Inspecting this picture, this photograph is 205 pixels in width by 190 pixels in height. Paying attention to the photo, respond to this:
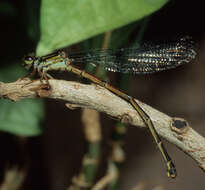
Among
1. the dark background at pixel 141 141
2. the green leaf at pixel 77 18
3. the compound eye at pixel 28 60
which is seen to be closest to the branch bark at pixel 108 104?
the green leaf at pixel 77 18

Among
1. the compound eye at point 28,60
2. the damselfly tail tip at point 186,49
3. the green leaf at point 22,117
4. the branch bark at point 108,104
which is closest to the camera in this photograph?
the branch bark at point 108,104

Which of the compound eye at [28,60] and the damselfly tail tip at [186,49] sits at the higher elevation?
the compound eye at [28,60]

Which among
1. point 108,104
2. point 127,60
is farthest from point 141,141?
point 108,104

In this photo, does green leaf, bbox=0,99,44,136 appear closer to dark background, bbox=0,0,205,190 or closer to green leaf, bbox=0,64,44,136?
green leaf, bbox=0,64,44,136

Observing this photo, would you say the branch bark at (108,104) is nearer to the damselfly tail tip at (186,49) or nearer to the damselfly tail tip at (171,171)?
the damselfly tail tip at (171,171)

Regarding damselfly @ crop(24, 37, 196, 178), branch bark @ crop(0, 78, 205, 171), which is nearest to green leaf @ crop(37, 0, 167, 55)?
branch bark @ crop(0, 78, 205, 171)

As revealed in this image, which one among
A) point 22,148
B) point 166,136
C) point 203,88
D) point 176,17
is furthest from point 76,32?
point 203,88
